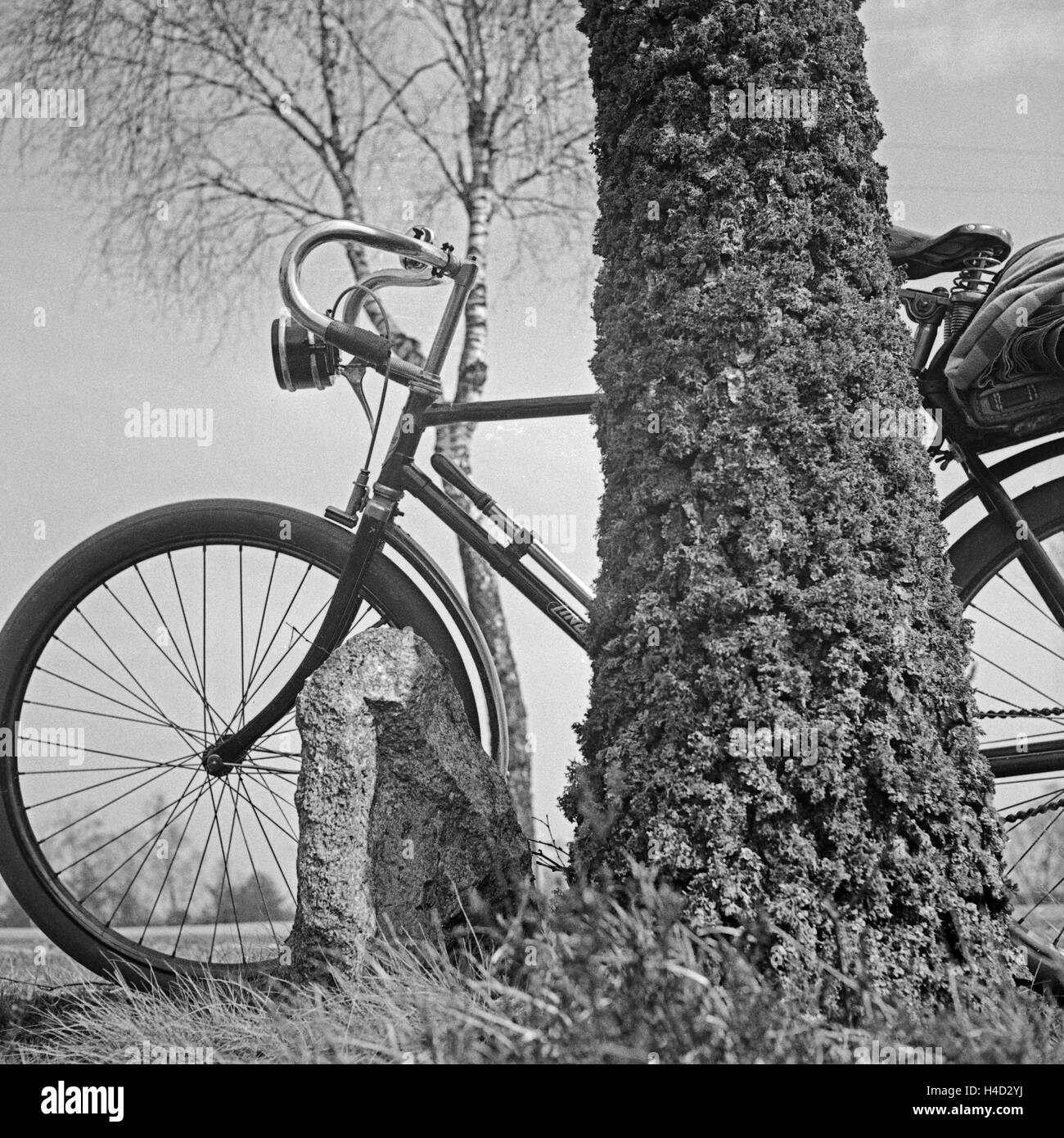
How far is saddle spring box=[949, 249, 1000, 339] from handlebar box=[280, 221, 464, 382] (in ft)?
4.68

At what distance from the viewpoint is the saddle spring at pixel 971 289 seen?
298 centimetres

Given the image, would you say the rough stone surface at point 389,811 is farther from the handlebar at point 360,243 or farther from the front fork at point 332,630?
the handlebar at point 360,243

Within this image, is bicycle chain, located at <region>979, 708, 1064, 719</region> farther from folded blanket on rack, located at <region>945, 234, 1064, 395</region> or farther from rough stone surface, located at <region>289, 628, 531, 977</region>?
rough stone surface, located at <region>289, 628, 531, 977</region>

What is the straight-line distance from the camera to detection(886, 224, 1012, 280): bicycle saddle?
116 inches

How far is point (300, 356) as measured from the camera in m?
2.95

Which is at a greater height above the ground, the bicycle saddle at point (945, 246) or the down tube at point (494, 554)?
the bicycle saddle at point (945, 246)

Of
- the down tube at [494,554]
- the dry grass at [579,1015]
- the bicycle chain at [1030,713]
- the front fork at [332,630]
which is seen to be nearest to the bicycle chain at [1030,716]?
the bicycle chain at [1030,713]

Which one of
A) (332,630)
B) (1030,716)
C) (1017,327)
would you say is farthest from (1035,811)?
(332,630)

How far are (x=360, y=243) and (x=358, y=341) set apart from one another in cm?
27

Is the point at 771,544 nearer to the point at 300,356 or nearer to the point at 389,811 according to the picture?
the point at 389,811

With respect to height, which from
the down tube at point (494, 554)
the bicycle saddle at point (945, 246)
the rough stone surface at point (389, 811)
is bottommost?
the rough stone surface at point (389, 811)

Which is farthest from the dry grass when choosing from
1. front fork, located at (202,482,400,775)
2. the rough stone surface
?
front fork, located at (202,482,400,775)

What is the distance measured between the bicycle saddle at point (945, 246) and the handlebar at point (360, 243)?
127cm
